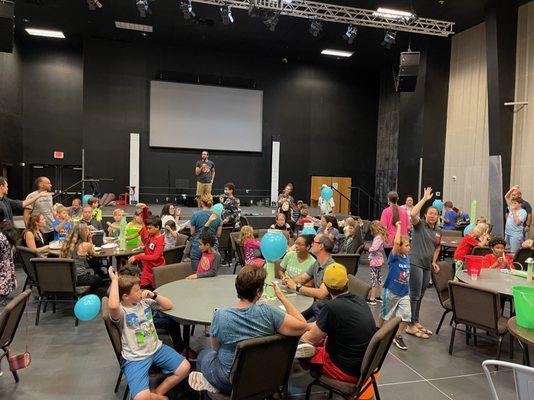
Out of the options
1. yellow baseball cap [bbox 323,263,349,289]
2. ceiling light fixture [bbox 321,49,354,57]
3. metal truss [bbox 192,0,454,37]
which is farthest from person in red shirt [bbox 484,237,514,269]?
ceiling light fixture [bbox 321,49,354,57]

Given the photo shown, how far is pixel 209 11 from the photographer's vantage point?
11359mm

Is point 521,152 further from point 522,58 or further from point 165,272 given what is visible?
point 165,272

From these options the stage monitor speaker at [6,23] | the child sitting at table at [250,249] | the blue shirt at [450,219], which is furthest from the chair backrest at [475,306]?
the stage monitor speaker at [6,23]

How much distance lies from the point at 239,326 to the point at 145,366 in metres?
0.87

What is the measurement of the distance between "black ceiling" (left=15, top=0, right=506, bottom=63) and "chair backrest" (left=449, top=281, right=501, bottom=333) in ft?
27.4

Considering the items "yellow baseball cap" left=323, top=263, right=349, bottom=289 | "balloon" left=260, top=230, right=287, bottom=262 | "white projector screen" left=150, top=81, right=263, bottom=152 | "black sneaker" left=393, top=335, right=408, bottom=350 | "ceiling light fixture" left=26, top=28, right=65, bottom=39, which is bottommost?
"black sneaker" left=393, top=335, right=408, bottom=350

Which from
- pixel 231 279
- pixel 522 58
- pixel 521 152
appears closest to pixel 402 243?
pixel 231 279

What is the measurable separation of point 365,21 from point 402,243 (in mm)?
7995

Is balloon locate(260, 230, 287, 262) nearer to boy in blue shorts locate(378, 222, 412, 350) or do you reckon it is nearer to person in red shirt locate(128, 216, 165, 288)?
boy in blue shorts locate(378, 222, 412, 350)

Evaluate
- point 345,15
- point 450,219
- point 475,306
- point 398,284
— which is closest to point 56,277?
point 398,284

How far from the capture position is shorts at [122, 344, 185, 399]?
263 cm

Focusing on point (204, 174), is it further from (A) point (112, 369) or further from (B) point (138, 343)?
(B) point (138, 343)

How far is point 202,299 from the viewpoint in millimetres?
3240

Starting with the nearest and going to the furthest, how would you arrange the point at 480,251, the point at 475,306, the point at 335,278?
1. the point at 335,278
2. the point at 475,306
3. the point at 480,251
